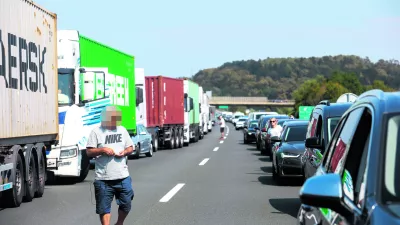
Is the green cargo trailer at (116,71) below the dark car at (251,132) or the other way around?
the other way around

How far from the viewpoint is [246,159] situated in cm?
3064

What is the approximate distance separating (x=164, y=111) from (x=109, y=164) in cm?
3020

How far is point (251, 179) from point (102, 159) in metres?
11.3

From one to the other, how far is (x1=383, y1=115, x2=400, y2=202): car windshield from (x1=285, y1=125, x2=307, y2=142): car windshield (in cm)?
1582

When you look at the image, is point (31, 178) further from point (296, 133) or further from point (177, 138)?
point (177, 138)

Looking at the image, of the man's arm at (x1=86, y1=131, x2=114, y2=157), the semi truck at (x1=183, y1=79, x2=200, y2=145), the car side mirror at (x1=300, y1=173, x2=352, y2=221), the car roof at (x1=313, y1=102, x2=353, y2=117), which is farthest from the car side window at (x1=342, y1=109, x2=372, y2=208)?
the semi truck at (x1=183, y1=79, x2=200, y2=145)

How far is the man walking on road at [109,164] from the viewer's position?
9.67 m

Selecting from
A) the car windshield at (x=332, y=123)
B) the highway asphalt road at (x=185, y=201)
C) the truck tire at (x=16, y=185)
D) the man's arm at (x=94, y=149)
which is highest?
the car windshield at (x=332, y=123)

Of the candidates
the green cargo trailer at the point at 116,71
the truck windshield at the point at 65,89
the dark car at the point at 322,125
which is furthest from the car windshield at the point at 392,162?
the green cargo trailer at the point at 116,71

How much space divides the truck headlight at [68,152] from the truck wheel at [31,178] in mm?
2442

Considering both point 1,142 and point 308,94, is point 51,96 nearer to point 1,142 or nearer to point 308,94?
point 1,142

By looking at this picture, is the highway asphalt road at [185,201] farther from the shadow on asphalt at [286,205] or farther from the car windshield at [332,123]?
the car windshield at [332,123]

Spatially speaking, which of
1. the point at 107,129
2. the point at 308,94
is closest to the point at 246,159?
the point at 107,129

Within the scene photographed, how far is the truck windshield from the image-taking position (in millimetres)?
19234
